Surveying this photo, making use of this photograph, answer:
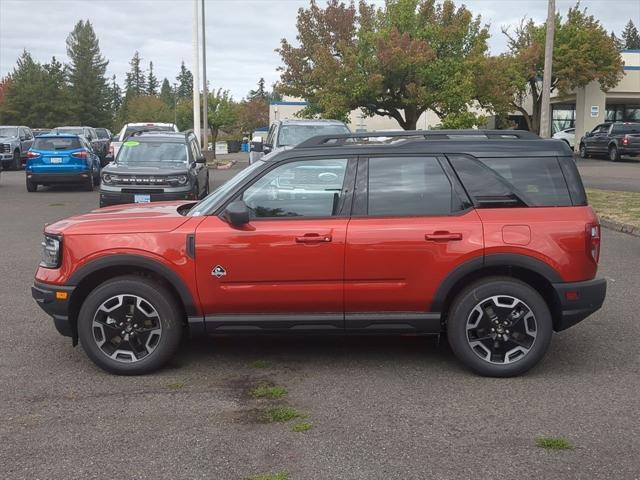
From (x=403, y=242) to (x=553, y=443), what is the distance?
1.72 meters

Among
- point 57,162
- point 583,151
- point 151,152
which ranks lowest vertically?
point 57,162

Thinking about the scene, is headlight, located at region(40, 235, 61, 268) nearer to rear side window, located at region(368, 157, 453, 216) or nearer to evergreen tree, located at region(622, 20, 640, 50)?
rear side window, located at region(368, 157, 453, 216)

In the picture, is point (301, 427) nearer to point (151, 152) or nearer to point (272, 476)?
point (272, 476)

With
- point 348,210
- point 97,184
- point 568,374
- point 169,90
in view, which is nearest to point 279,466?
point 348,210

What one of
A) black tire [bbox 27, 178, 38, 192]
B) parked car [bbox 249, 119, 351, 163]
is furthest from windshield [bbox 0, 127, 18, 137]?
parked car [bbox 249, 119, 351, 163]

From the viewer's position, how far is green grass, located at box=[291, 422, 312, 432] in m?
4.27

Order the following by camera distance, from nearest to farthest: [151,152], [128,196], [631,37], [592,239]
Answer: [592,239], [128,196], [151,152], [631,37]

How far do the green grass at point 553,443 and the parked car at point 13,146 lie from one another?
2783 centimetres

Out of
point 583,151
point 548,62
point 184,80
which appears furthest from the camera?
point 184,80

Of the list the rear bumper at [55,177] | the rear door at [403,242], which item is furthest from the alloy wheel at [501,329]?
the rear bumper at [55,177]

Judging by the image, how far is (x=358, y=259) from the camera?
16.7 ft

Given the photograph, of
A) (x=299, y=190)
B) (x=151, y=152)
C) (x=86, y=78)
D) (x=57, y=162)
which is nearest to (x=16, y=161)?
(x=57, y=162)

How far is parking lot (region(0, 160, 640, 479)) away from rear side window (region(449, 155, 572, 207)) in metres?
1.32

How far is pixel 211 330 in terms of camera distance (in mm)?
5191
